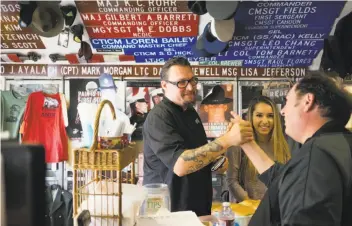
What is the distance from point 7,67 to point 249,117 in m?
2.40

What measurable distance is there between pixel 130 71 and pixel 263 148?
1488 mm

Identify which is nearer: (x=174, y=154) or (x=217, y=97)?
(x=174, y=154)

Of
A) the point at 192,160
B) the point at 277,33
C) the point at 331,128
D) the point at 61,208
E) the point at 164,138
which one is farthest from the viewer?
the point at 61,208

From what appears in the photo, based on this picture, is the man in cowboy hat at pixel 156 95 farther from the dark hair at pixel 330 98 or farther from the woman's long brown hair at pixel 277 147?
the dark hair at pixel 330 98

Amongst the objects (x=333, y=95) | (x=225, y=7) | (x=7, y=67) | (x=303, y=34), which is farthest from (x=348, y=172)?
(x=7, y=67)

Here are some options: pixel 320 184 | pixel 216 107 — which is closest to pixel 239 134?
pixel 320 184

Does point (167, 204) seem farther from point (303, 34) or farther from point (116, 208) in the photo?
point (303, 34)

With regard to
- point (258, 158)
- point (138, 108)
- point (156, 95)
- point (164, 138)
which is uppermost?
point (156, 95)

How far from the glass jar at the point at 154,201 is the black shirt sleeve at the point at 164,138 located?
0.34 metres

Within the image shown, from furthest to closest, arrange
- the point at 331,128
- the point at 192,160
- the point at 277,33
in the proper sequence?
the point at 277,33 → the point at 192,160 → the point at 331,128

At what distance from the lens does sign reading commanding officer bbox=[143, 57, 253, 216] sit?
5.68 feet

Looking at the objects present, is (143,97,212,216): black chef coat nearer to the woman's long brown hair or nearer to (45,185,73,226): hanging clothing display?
the woman's long brown hair

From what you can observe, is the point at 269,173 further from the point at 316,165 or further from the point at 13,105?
the point at 13,105

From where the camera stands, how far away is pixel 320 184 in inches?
43.3
